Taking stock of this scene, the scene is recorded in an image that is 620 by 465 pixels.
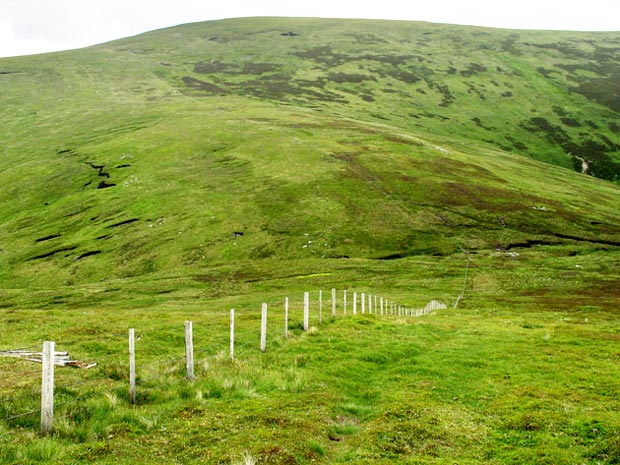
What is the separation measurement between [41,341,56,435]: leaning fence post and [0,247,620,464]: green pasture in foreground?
13.9 inches

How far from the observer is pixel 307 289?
2982 inches

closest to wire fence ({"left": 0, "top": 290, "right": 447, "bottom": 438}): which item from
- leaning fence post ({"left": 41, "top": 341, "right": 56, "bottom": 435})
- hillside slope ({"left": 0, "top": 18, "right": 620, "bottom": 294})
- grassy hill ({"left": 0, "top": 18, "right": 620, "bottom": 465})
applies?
leaning fence post ({"left": 41, "top": 341, "right": 56, "bottom": 435})

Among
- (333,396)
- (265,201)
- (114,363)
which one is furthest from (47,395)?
(265,201)

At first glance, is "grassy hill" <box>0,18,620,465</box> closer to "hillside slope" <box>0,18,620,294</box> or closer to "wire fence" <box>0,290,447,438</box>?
"wire fence" <box>0,290,447,438</box>

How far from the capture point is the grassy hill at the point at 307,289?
15.0 m

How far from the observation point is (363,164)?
480 feet

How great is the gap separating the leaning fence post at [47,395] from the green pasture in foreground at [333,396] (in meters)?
0.35

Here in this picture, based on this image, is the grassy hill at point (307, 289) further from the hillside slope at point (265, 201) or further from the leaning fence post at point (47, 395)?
the hillside slope at point (265, 201)

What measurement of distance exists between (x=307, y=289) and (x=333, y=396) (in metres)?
56.8

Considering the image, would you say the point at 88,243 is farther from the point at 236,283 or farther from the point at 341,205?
the point at 341,205

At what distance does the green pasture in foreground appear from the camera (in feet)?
44.7

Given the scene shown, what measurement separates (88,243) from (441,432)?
107542mm

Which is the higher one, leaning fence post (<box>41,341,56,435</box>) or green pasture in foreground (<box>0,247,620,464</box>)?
leaning fence post (<box>41,341,56,435</box>)

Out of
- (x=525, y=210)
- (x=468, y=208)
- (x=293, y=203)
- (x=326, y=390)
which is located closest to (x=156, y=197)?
(x=293, y=203)
